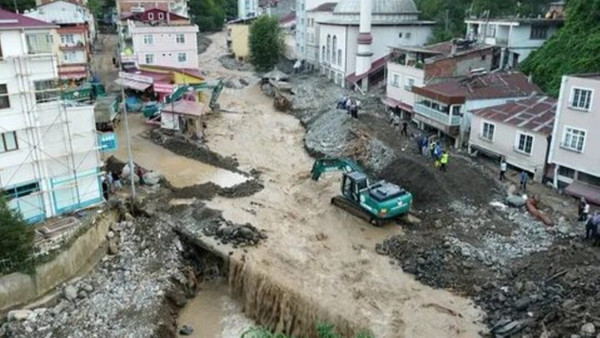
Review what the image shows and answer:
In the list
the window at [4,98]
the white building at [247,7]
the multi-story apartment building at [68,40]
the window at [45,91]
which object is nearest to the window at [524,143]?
the window at [45,91]

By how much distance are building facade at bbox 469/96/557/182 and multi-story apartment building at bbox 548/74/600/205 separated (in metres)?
0.96

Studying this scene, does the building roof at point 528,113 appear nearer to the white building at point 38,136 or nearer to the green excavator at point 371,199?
the green excavator at point 371,199

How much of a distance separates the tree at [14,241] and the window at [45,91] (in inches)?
220

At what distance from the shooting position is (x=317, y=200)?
1176 inches

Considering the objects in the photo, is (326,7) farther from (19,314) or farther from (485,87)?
(19,314)

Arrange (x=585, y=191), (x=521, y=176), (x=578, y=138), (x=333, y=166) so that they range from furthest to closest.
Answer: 1. (x=333, y=166)
2. (x=521, y=176)
3. (x=578, y=138)
4. (x=585, y=191)

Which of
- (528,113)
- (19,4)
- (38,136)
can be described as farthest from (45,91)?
(19,4)

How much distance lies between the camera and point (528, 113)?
97.8ft

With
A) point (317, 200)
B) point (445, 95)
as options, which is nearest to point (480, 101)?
point (445, 95)

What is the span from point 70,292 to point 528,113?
26.7 meters

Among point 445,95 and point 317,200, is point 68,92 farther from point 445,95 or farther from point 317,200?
point 445,95

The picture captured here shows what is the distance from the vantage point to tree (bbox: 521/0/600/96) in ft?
115

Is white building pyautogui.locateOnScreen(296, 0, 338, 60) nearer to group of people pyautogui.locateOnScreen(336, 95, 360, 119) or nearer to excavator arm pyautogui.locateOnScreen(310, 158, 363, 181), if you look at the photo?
group of people pyautogui.locateOnScreen(336, 95, 360, 119)

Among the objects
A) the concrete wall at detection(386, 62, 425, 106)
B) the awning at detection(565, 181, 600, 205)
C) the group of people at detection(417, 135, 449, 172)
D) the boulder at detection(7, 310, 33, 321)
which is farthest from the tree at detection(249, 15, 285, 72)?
the boulder at detection(7, 310, 33, 321)
